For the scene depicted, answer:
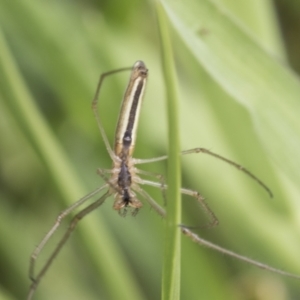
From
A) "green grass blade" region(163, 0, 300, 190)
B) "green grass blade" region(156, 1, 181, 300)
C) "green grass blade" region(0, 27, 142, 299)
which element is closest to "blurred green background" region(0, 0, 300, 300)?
"green grass blade" region(0, 27, 142, 299)

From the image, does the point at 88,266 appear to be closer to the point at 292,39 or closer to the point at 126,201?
the point at 126,201

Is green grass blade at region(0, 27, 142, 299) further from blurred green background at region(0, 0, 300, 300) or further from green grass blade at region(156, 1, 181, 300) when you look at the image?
green grass blade at region(156, 1, 181, 300)

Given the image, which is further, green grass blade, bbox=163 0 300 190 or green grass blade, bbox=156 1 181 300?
green grass blade, bbox=163 0 300 190

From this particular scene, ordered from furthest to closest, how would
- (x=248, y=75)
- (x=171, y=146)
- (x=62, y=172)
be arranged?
(x=62, y=172), (x=248, y=75), (x=171, y=146)

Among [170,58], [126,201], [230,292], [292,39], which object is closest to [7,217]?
[126,201]

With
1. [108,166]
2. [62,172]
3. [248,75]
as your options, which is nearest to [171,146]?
[248,75]

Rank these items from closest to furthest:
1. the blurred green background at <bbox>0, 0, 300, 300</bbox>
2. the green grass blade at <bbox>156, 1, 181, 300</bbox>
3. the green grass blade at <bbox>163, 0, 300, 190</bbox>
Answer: the green grass blade at <bbox>156, 1, 181, 300</bbox>, the green grass blade at <bbox>163, 0, 300, 190</bbox>, the blurred green background at <bbox>0, 0, 300, 300</bbox>

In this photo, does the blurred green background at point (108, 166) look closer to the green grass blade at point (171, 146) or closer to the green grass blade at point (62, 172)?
the green grass blade at point (62, 172)

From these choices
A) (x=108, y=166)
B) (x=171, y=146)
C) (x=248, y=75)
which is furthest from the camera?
(x=108, y=166)

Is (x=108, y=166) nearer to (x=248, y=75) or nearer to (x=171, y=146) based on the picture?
(x=248, y=75)
